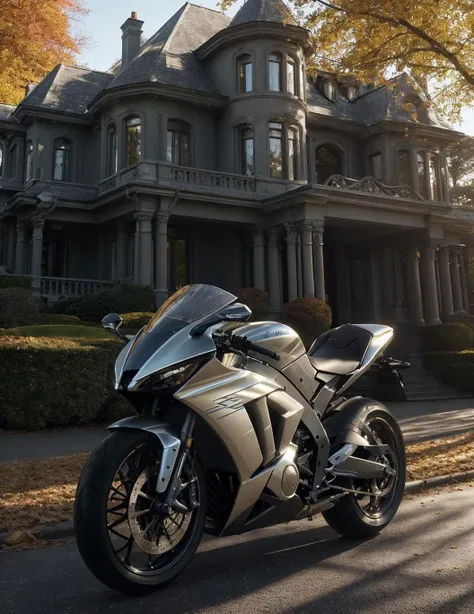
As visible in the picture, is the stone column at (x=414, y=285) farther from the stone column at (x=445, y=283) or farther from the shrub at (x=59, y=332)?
the shrub at (x=59, y=332)

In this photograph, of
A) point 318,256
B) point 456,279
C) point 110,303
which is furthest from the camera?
point 456,279

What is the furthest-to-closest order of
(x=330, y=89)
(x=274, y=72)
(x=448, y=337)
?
(x=330, y=89) < (x=274, y=72) < (x=448, y=337)

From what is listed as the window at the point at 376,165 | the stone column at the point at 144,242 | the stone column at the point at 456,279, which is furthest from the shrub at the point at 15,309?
the stone column at the point at 456,279

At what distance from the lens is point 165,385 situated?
2.97 m

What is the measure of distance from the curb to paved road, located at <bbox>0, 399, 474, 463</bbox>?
2.15 meters

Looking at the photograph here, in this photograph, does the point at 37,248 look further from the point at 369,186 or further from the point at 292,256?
the point at 369,186

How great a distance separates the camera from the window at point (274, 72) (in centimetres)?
2273

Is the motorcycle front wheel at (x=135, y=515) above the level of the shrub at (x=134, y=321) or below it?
below

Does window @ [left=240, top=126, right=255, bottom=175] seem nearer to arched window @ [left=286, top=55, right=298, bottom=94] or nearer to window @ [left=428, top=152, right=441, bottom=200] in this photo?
arched window @ [left=286, top=55, right=298, bottom=94]

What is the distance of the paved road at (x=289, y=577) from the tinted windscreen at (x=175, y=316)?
1.28 metres

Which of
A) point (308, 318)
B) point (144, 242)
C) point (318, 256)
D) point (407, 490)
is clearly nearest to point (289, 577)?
point (407, 490)

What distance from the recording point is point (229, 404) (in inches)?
122

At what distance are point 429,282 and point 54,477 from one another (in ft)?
63.6

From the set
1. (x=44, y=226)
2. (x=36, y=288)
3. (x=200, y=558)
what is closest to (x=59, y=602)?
(x=200, y=558)
